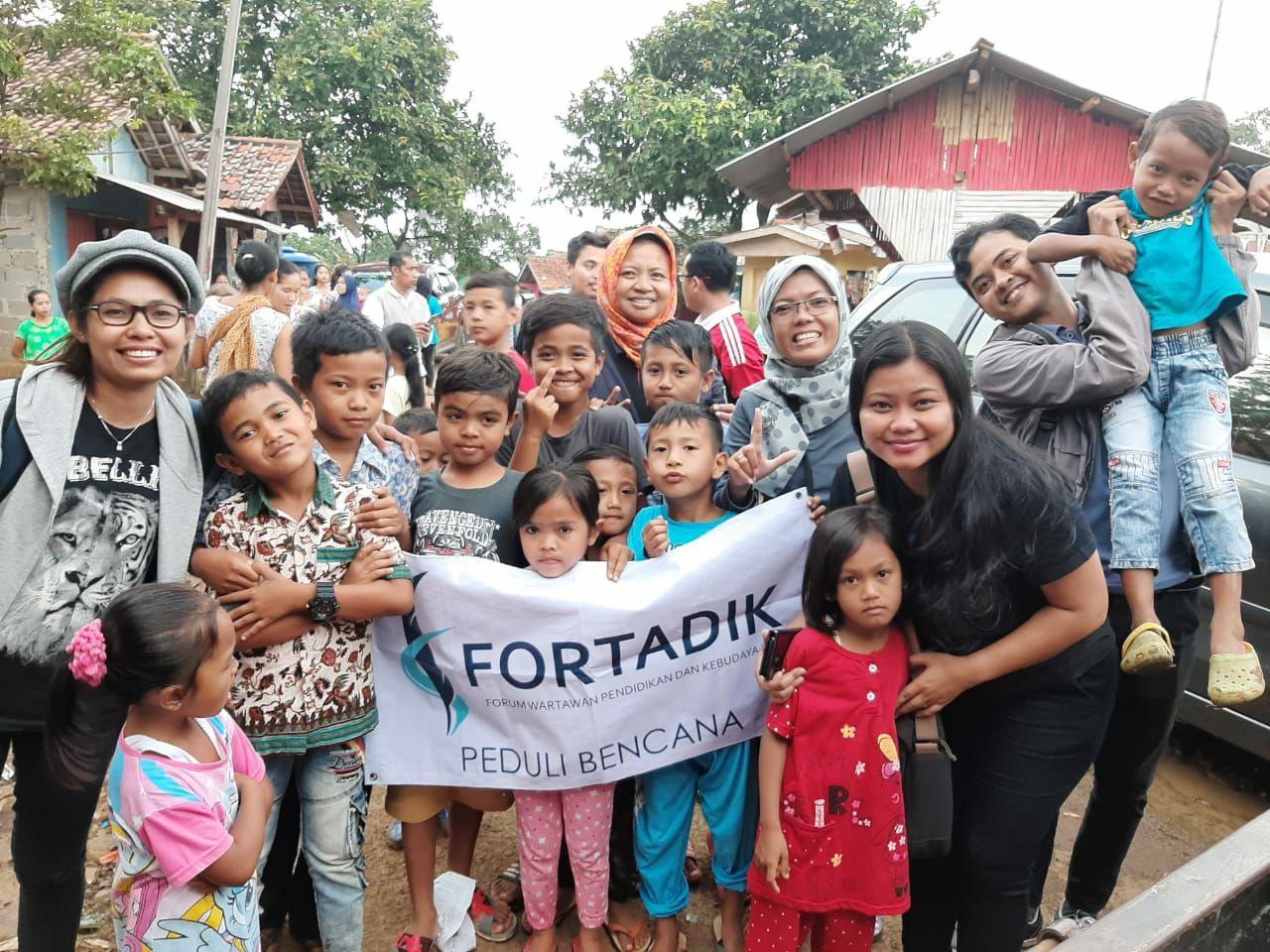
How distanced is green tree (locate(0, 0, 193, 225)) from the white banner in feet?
37.5

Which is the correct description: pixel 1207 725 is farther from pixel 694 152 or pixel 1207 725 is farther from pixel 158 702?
pixel 694 152

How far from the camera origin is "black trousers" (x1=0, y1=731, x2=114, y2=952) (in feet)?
6.86

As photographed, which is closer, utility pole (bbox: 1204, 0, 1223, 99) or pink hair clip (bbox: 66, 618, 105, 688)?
pink hair clip (bbox: 66, 618, 105, 688)

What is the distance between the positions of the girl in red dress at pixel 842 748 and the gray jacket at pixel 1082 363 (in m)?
0.54

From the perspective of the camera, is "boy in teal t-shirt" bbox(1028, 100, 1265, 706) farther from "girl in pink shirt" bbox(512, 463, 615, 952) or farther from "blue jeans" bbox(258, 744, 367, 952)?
"blue jeans" bbox(258, 744, 367, 952)

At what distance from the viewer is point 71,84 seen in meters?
10.9


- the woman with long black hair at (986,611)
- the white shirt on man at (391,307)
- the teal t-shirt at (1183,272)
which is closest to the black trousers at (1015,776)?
the woman with long black hair at (986,611)

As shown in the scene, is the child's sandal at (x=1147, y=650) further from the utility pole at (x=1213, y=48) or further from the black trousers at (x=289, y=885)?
the utility pole at (x=1213, y=48)

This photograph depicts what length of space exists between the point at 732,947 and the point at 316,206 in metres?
20.6

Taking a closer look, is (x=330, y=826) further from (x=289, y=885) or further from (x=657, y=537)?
(x=657, y=537)

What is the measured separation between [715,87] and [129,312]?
22011 mm

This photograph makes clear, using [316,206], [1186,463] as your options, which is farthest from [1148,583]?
[316,206]

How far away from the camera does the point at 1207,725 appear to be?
3.41 meters

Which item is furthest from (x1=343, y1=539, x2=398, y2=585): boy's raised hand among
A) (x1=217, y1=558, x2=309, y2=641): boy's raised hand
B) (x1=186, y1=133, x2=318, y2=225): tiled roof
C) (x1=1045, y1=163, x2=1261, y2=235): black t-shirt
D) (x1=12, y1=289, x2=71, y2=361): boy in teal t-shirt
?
(x1=186, y1=133, x2=318, y2=225): tiled roof
